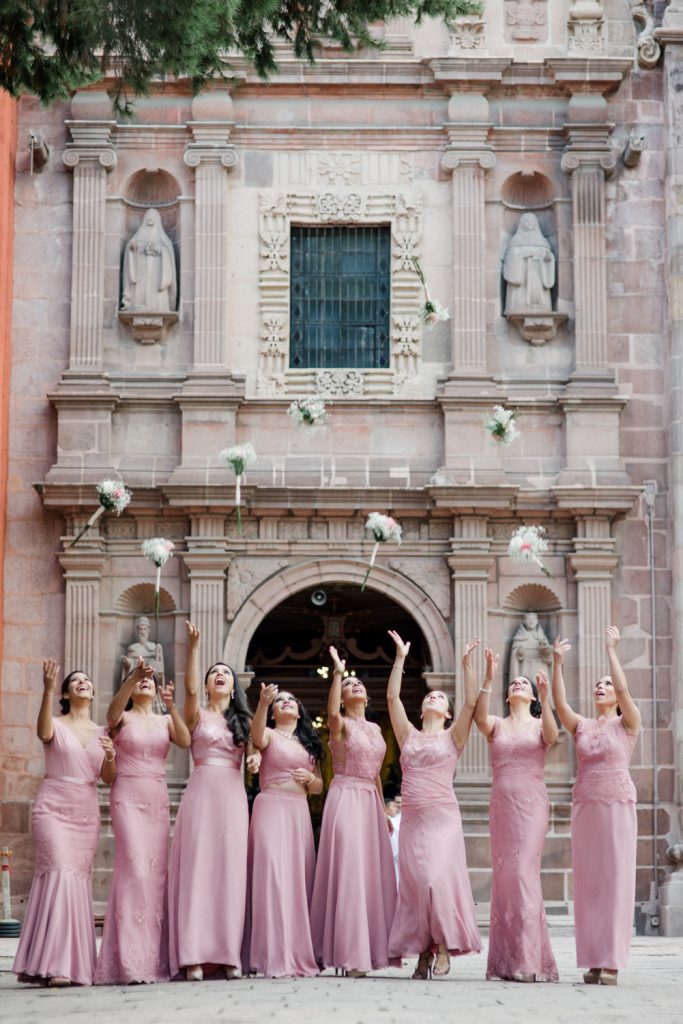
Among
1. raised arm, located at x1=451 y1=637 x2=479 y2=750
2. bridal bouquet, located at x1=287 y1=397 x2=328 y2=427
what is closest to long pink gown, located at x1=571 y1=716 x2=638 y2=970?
raised arm, located at x1=451 y1=637 x2=479 y2=750

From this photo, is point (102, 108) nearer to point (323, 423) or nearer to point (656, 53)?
point (323, 423)

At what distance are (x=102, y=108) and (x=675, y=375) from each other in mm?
6576

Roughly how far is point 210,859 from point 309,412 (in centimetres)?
730

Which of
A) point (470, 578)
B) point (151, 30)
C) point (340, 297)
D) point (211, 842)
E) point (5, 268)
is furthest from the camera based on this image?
point (340, 297)

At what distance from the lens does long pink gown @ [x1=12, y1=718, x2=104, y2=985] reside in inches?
507

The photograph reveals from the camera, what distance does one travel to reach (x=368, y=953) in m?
13.1

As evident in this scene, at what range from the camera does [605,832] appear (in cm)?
1300

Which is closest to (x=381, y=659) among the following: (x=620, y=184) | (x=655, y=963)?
(x=620, y=184)

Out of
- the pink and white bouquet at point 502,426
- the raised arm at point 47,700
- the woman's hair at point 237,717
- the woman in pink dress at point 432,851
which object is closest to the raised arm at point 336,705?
the woman in pink dress at point 432,851

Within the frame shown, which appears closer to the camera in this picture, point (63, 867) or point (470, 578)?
point (63, 867)

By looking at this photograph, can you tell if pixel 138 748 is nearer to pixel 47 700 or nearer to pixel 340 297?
pixel 47 700

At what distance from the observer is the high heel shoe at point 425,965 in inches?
512

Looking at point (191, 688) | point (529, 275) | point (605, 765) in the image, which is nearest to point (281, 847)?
point (191, 688)

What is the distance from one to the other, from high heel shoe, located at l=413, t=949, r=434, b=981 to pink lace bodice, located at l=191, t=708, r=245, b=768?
171 centimetres
